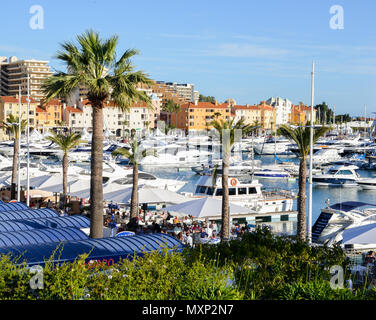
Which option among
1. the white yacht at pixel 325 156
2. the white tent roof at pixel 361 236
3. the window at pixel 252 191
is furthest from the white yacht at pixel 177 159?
the white tent roof at pixel 361 236

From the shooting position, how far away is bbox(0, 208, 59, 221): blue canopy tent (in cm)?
2183

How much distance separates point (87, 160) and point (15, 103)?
5852cm

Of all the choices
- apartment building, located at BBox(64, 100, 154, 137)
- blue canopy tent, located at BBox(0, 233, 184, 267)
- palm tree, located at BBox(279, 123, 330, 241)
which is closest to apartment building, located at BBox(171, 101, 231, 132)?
apartment building, located at BBox(64, 100, 154, 137)

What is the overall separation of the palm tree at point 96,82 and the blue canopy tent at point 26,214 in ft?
15.2

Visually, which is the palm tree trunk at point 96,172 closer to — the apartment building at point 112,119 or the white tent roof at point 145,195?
the white tent roof at point 145,195

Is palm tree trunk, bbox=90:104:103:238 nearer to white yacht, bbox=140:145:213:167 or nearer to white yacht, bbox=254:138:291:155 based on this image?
white yacht, bbox=140:145:213:167

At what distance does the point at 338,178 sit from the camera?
198 ft

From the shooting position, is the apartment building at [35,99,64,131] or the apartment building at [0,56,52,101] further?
the apartment building at [0,56,52,101]

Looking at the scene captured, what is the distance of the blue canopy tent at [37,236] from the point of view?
16359 mm

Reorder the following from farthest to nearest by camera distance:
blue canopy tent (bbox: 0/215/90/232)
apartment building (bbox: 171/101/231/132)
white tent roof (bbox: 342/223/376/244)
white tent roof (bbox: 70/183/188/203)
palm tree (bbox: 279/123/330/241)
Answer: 1. apartment building (bbox: 171/101/231/132)
2. white tent roof (bbox: 70/183/188/203)
3. palm tree (bbox: 279/123/330/241)
4. white tent roof (bbox: 342/223/376/244)
5. blue canopy tent (bbox: 0/215/90/232)

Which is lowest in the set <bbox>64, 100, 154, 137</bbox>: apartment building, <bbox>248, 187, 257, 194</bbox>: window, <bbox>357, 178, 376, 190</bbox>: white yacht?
<bbox>357, 178, 376, 190</bbox>: white yacht

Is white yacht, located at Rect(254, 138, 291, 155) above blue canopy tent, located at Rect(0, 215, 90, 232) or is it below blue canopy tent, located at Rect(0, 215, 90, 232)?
below

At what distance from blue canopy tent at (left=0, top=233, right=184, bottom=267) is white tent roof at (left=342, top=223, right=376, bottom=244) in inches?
279

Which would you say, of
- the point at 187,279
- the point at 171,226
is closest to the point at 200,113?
the point at 171,226
